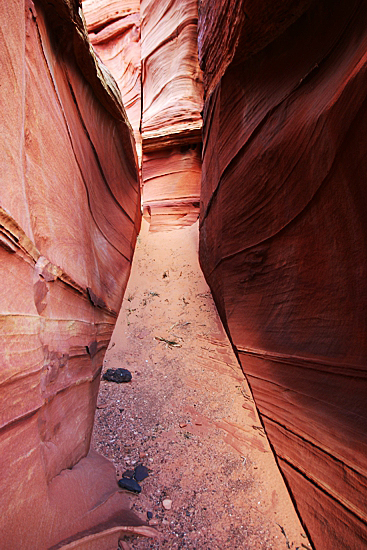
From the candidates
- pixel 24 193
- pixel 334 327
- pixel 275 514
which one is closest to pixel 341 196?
pixel 334 327

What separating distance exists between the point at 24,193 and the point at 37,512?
115 centimetres

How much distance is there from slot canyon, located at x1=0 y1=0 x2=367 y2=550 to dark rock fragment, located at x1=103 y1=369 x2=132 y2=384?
0.05 metres

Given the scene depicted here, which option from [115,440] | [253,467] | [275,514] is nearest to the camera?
[275,514]

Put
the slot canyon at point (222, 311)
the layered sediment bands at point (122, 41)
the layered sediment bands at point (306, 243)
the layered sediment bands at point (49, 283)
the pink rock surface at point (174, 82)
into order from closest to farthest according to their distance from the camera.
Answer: the layered sediment bands at point (49, 283) → the slot canyon at point (222, 311) → the layered sediment bands at point (306, 243) → the pink rock surface at point (174, 82) → the layered sediment bands at point (122, 41)

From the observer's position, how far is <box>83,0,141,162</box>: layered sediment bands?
23.7 ft

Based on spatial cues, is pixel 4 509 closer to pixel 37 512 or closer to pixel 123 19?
pixel 37 512

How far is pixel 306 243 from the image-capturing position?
5.70 feet

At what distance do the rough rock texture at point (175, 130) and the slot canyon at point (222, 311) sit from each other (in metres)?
2.55

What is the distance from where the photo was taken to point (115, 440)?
175 centimetres

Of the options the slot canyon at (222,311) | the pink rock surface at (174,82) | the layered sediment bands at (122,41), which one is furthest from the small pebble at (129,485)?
the layered sediment bands at (122,41)

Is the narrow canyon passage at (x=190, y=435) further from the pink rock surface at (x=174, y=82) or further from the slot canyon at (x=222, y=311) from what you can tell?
the pink rock surface at (x=174, y=82)

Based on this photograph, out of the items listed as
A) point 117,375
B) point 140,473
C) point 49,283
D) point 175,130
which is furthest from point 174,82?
point 140,473

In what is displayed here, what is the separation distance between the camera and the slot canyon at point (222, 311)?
1.15 m

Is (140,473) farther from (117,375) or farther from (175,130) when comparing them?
(175,130)
